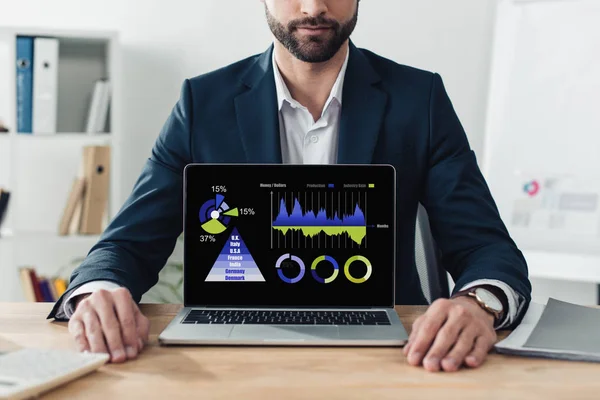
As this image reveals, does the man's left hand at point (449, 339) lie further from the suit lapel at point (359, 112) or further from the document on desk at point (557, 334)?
the suit lapel at point (359, 112)

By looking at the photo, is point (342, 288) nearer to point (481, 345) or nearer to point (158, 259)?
point (481, 345)

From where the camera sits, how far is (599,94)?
9.14ft

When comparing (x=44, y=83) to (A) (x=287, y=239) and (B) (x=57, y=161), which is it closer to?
(B) (x=57, y=161)

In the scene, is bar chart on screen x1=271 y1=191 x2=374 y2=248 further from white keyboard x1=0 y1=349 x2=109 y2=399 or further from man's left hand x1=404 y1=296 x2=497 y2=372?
white keyboard x1=0 y1=349 x2=109 y2=399

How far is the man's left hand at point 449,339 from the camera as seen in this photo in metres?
0.96

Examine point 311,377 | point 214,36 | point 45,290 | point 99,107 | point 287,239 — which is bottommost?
point 45,290

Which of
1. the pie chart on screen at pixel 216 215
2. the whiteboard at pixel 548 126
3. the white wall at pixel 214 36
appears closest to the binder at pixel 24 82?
the white wall at pixel 214 36

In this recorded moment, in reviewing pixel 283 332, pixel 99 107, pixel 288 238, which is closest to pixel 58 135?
pixel 99 107

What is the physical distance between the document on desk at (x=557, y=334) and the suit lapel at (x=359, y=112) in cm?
49

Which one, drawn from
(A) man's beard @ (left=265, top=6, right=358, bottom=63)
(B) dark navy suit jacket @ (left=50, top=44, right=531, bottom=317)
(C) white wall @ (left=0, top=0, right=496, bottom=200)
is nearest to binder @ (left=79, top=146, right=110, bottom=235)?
(C) white wall @ (left=0, top=0, right=496, bottom=200)

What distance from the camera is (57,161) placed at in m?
3.21

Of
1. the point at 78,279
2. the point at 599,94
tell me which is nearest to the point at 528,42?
the point at 599,94

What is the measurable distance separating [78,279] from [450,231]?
71cm

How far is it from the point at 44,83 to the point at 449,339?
231 cm
